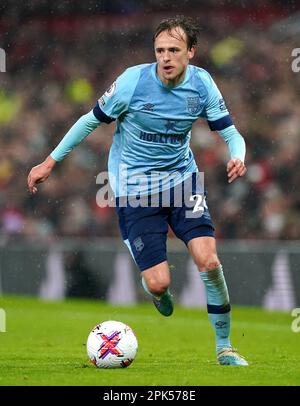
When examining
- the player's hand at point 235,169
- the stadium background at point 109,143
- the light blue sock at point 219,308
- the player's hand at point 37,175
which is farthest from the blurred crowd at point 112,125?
the player's hand at point 37,175

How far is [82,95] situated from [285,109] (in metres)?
3.65

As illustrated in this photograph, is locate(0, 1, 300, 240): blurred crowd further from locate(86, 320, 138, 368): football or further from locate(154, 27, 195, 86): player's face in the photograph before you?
locate(86, 320, 138, 368): football

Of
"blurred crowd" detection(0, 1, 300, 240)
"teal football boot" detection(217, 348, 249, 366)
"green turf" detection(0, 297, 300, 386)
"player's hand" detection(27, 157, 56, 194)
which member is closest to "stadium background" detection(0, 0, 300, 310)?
"blurred crowd" detection(0, 1, 300, 240)

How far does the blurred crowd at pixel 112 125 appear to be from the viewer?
1661cm

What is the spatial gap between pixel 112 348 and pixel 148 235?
3.16 ft

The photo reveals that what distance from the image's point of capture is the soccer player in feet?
25.8

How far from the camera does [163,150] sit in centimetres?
814

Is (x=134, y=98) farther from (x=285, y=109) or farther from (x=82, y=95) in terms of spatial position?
(x=82, y=95)

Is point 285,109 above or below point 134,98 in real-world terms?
above

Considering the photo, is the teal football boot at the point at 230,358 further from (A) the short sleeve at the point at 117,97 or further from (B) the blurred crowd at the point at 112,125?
(B) the blurred crowd at the point at 112,125

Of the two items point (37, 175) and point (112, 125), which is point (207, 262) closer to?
point (37, 175)

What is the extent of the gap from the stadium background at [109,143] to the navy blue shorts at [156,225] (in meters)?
6.50

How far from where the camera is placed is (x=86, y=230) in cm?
1788
